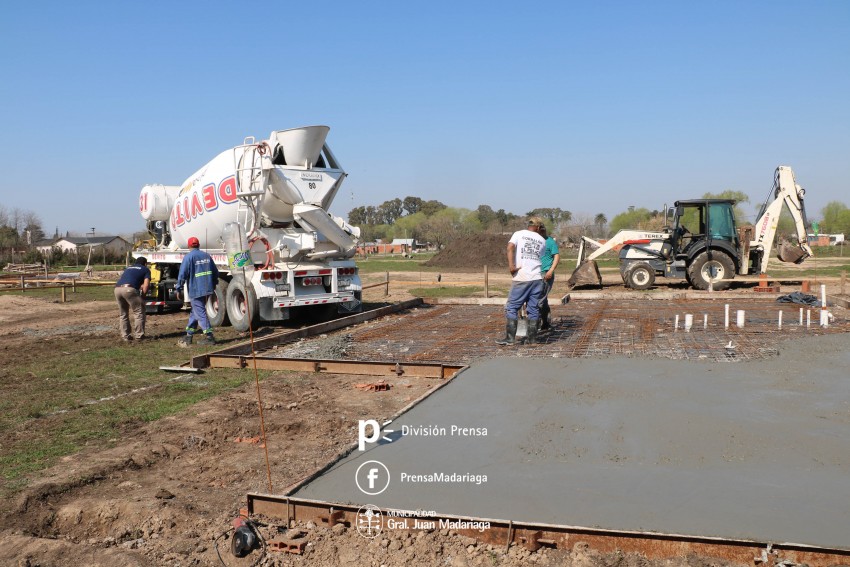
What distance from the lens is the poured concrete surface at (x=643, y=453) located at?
3.51 m

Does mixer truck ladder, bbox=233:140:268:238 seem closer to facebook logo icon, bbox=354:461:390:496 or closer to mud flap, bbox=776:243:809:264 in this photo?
facebook logo icon, bbox=354:461:390:496

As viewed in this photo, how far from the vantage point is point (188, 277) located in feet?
35.8

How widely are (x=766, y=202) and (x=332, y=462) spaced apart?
1968 centimetres

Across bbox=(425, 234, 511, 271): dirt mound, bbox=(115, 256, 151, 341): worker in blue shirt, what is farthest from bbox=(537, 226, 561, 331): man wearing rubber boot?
bbox=(425, 234, 511, 271): dirt mound

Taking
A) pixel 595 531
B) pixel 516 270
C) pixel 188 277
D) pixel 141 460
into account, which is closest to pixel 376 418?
pixel 141 460

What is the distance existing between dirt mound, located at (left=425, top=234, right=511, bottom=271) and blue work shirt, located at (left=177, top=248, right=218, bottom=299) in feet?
99.3

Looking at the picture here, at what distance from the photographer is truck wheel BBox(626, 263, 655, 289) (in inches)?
816

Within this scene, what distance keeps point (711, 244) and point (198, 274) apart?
1501cm

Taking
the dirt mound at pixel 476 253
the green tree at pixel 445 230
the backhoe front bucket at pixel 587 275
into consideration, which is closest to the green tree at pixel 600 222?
the green tree at pixel 445 230

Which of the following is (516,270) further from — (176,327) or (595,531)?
(176,327)

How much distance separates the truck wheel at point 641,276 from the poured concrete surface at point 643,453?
553 inches

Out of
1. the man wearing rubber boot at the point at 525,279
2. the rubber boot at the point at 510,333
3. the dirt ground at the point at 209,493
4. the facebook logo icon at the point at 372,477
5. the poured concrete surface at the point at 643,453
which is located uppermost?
the man wearing rubber boot at the point at 525,279

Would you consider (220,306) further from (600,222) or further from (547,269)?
(600,222)

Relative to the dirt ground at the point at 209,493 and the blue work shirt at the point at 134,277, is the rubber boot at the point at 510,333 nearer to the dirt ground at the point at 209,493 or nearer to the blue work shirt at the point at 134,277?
the dirt ground at the point at 209,493
